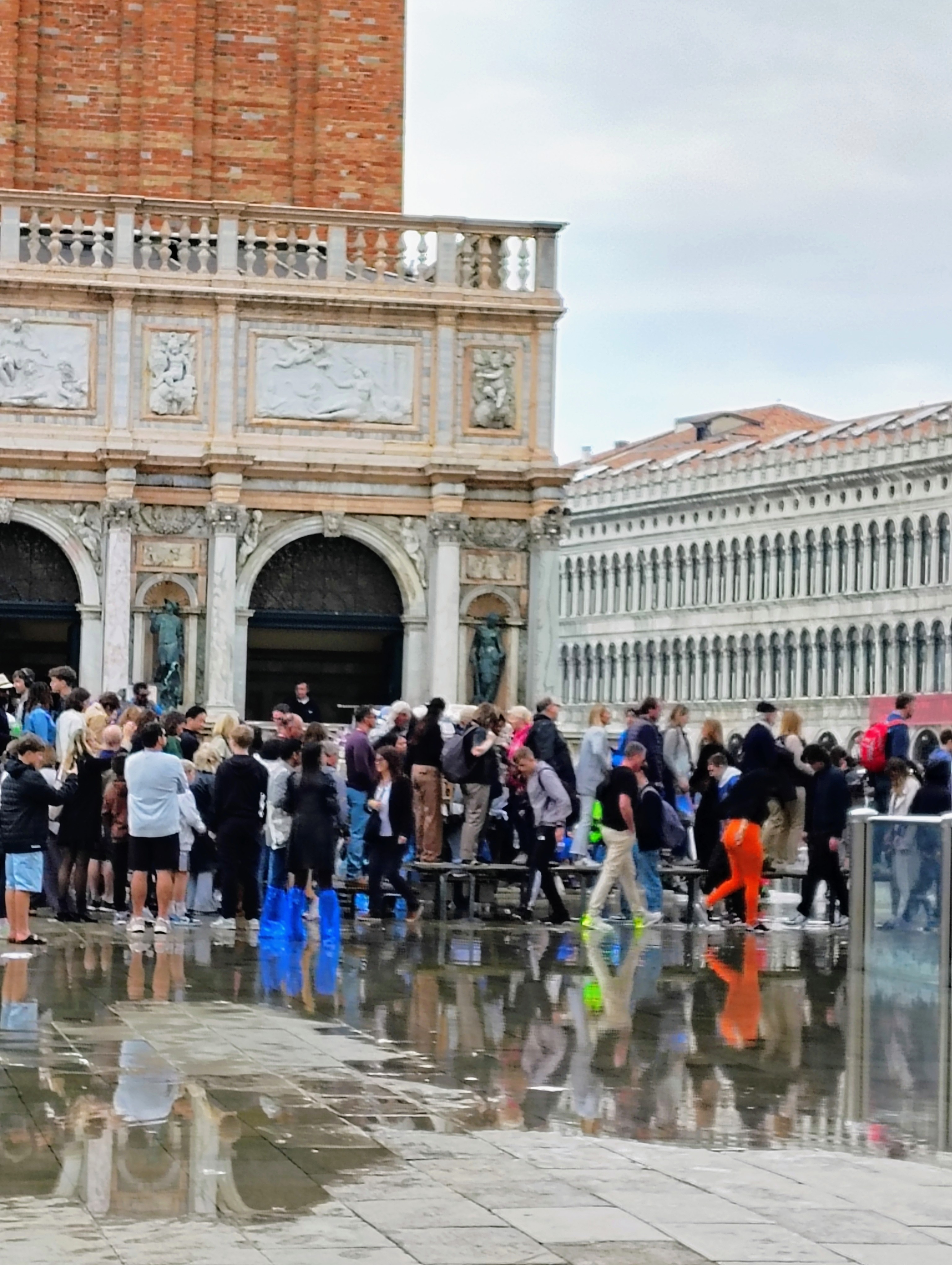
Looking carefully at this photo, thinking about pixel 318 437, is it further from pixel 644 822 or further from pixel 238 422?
pixel 644 822

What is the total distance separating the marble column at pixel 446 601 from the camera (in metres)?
31.0

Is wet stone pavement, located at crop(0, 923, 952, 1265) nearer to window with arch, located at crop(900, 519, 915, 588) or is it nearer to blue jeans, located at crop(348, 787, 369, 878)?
blue jeans, located at crop(348, 787, 369, 878)

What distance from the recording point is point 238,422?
30.9 meters

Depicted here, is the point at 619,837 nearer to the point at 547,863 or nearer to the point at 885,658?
the point at 547,863

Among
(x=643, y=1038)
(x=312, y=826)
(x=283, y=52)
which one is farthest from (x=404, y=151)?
(x=643, y=1038)

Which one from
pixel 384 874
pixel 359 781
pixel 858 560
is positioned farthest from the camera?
pixel 858 560

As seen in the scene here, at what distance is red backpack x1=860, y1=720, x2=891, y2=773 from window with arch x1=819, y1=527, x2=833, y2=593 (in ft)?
213

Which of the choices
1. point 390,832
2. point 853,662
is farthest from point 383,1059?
point 853,662

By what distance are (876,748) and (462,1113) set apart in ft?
40.7

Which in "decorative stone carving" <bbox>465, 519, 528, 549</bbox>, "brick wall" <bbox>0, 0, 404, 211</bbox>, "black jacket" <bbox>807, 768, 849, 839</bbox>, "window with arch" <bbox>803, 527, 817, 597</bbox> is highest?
"brick wall" <bbox>0, 0, 404, 211</bbox>

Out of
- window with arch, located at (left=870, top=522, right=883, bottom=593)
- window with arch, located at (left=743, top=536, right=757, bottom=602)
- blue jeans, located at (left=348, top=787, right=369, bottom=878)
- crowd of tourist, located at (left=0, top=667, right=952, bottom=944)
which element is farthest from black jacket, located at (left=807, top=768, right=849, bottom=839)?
window with arch, located at (left=743, top=536, right=757, bottom=602)

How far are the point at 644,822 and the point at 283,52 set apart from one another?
707 inches

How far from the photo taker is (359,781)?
20.4 m

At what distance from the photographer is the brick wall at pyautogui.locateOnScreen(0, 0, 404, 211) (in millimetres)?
33719
